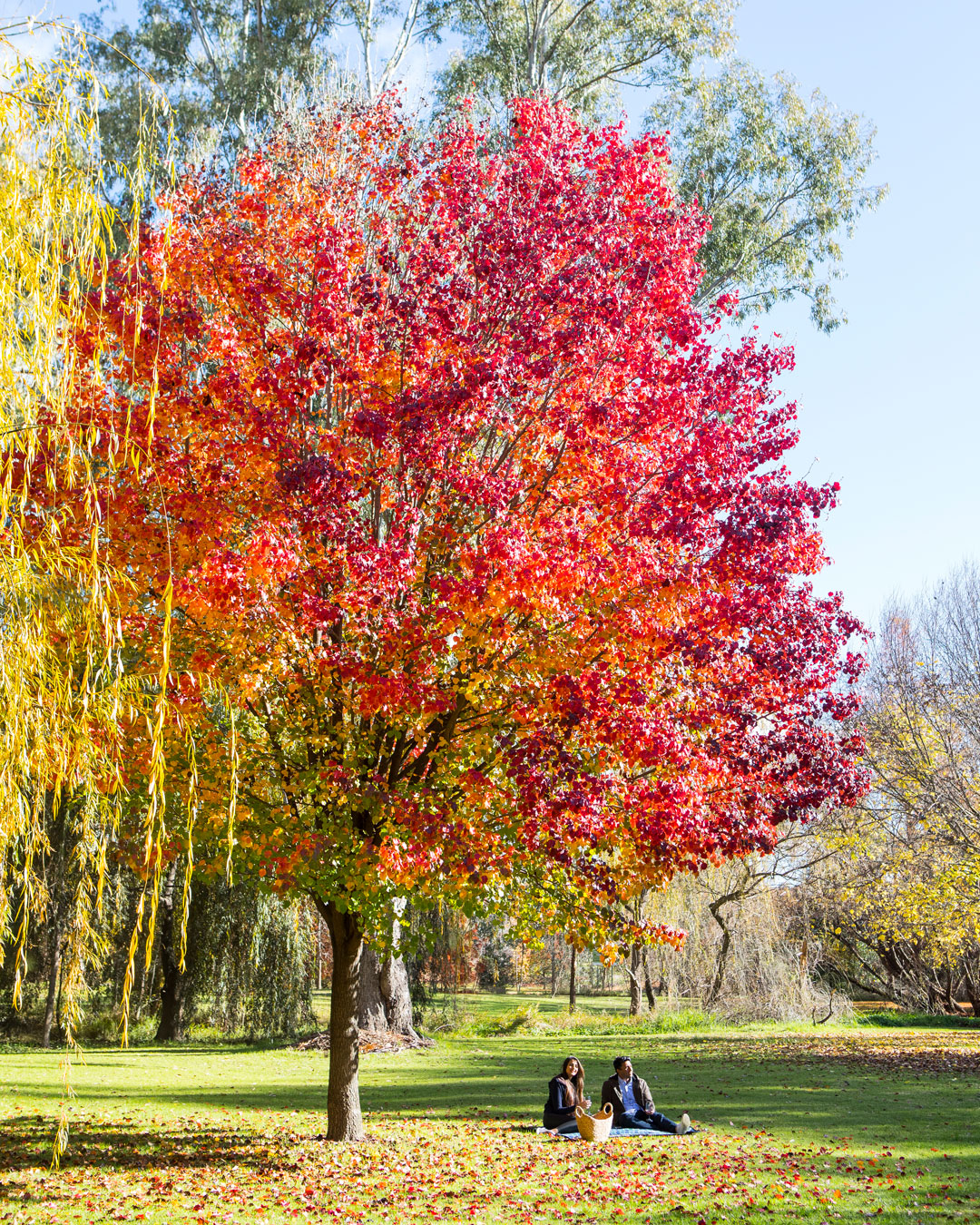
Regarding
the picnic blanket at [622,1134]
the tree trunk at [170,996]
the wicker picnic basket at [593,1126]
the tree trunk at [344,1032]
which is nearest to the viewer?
the tree trunk at [344,1032]

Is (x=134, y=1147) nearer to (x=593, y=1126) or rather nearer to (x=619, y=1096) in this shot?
(x=593, y=1126)

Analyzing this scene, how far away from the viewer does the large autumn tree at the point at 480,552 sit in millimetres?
7391

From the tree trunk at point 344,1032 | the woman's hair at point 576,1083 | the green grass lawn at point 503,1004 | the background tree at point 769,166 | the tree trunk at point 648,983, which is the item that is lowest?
the green grass lawn at point 503,1004

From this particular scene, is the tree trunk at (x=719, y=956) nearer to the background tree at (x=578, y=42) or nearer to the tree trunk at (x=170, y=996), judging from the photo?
the tree trunk at (x=170, y=996)

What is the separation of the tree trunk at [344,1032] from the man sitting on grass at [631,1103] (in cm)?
259

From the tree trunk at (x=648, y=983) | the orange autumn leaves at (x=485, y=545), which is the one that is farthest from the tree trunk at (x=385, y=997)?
the orange autumn leaves at (x=485, y=545)

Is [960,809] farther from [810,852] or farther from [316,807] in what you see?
[316,807]

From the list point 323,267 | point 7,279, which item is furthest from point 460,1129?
point 7,279

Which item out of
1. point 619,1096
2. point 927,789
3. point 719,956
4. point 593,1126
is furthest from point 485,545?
point 719,956

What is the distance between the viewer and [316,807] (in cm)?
816

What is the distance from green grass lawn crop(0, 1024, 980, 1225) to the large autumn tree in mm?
1339

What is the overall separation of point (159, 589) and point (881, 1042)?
19.4m

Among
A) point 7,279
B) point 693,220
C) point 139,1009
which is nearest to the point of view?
point 7,279

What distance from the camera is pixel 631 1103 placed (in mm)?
10250
